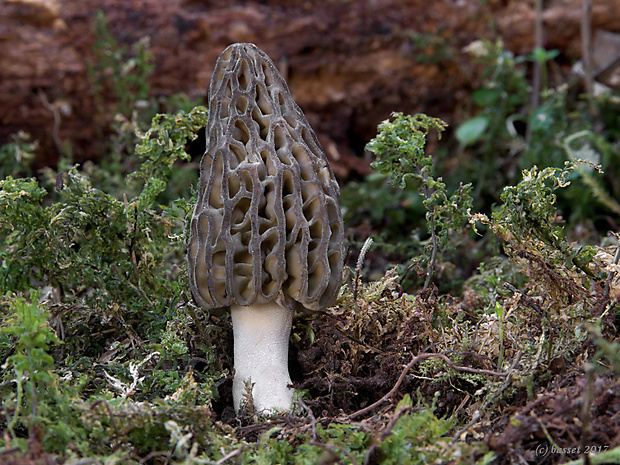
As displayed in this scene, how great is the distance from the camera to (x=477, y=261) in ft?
12.5

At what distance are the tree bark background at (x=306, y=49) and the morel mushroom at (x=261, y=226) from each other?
2814 millimetres

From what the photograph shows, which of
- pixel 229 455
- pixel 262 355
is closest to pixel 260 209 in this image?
pixel 262 355

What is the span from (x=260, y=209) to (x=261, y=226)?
0.06 meters

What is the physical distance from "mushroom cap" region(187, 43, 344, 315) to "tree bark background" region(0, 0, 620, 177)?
9.30 feet

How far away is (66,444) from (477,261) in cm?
279

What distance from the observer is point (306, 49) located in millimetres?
5117

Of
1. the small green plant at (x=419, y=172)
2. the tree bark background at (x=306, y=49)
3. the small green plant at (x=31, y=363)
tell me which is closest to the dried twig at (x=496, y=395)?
the small green plant at (x=419, y=172)

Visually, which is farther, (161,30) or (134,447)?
(161,30)

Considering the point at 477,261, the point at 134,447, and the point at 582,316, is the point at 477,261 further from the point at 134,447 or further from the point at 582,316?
the point at 134,447

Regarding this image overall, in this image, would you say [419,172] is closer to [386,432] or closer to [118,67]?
[386,432]

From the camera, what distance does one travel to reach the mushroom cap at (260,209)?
2.13 metres

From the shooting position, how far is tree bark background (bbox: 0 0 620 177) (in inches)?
185

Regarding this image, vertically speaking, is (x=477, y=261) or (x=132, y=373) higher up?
(x=477, y=261)

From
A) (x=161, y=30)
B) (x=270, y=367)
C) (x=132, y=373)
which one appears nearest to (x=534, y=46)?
(x=161, y=30)
